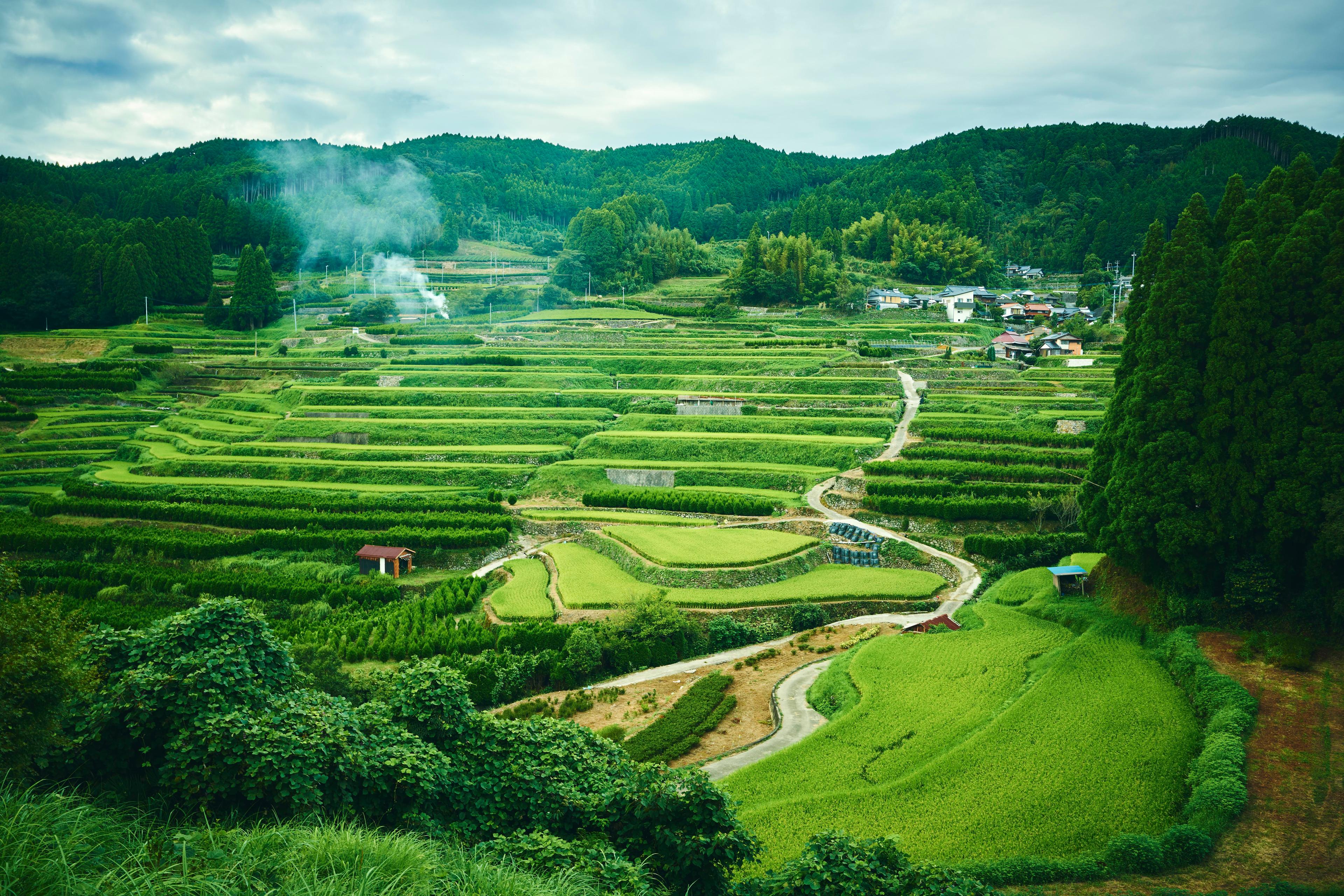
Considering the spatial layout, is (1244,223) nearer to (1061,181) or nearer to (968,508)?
(968,508)

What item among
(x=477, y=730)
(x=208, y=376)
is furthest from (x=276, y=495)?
(x=477, y=730)

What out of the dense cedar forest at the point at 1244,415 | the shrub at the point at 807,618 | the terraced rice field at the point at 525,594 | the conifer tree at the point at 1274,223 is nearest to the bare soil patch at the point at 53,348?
the terraced rice field at the point at 525,594

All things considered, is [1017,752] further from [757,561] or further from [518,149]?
[518,149]

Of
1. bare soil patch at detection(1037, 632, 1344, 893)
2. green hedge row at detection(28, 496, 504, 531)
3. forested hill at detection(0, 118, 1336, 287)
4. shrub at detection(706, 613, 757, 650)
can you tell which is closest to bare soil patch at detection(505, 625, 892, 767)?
shrub at detection(706, 613, 757, 650)

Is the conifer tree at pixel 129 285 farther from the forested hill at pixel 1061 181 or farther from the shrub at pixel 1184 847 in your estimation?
the shrub at pixel 1184 847

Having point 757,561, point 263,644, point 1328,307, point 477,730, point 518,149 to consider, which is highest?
point 518,149

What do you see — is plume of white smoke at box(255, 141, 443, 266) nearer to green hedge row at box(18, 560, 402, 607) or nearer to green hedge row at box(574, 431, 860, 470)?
green hedge row at box(574, 431, 860, 470)
